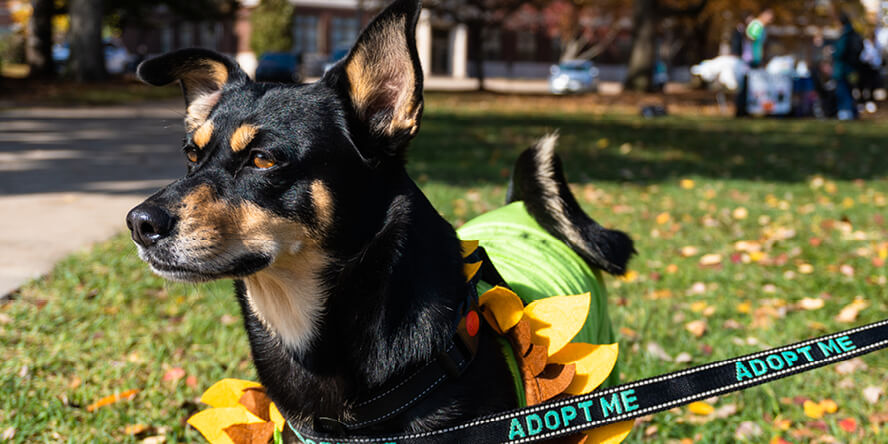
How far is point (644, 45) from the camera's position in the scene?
2833 cm

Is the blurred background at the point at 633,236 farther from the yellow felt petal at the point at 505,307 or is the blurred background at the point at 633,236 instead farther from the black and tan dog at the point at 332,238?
the yellow felt petal at the point at 505,307

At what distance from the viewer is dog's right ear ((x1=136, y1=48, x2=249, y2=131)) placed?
249 centimetres

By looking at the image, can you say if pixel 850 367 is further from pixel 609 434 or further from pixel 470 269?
pixel 470 269

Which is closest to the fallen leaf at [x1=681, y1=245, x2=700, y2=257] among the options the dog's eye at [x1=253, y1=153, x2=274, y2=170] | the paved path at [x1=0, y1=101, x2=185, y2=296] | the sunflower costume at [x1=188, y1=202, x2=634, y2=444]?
the sunflower costume at [x1=188, y1=202, x2=634, y2=444]

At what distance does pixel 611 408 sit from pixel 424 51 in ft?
192

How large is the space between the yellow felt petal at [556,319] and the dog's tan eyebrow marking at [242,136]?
0.96 m

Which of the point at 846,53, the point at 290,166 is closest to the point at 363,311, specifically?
the point at 290,166

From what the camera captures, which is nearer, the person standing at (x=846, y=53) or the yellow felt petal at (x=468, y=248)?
the yellow felt petal at (x=468, y=248)

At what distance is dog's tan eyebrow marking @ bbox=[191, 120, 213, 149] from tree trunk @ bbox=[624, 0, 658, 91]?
27.6 meters

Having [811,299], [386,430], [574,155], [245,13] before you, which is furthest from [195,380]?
[245,13]

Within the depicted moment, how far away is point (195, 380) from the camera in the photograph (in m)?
3.73

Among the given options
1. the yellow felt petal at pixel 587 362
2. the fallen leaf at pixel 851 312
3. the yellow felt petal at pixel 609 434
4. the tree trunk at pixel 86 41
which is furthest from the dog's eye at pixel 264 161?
the tree trunk at pixel 86 41

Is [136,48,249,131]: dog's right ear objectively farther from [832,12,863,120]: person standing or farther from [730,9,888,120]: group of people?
[832,12,863,120]: person standing

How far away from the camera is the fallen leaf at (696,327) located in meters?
4.45
